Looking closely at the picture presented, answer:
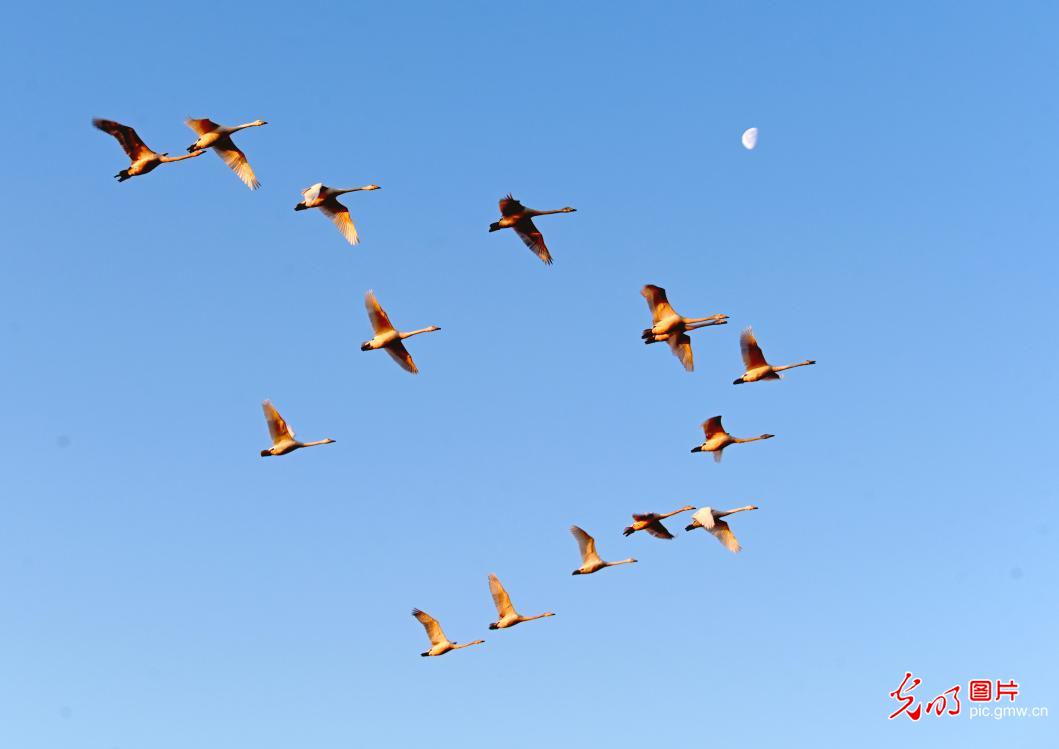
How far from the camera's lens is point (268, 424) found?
6919cm

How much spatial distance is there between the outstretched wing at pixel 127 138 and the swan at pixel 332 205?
18.4 feet

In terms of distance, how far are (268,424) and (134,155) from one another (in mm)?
10444

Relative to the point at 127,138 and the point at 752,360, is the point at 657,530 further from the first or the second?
the point at 127,138

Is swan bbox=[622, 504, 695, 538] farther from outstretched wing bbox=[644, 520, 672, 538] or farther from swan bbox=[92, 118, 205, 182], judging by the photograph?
swan bbox=[92, 118, 205, 182]

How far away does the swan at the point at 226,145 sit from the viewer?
220 feet

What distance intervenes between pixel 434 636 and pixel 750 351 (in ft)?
54.6

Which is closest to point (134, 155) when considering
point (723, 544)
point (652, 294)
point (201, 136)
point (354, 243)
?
point (201, 136)

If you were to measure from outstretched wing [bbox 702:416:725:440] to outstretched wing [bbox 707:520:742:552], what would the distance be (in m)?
3.25

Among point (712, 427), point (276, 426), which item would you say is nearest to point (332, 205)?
point (276, 426)

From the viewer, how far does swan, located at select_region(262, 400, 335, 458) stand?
2719 inches

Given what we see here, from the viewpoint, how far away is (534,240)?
69.1 metres

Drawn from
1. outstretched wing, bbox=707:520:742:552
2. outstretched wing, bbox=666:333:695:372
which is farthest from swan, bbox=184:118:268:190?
outstretched wing, bbox=707:520:742:552

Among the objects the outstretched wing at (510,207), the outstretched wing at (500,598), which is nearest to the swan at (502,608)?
the outstretched wing at (500,598)

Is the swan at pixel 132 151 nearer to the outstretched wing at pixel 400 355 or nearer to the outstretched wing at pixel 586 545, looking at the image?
the outstretched wing at pixel 400 355
